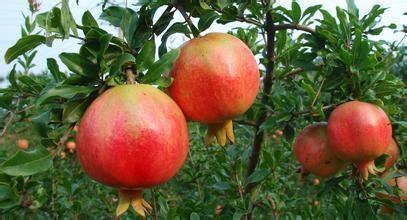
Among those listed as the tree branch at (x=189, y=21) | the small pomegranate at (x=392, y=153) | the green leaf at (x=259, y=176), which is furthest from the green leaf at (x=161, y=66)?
the small pomegranate at (x=392, y=153)

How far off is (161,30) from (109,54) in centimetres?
13

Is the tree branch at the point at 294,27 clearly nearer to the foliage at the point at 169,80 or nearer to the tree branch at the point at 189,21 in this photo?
the foliage at the point at 169,80

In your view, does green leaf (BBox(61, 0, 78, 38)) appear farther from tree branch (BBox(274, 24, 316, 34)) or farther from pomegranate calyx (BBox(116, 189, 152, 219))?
tree branch (BBox(274, 24, 316, 34))

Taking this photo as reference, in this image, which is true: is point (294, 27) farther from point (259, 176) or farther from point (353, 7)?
point (259, 176)

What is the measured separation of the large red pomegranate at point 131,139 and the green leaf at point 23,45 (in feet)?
0.58

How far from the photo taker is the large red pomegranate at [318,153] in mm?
1183

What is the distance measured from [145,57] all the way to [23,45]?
0.21 metres

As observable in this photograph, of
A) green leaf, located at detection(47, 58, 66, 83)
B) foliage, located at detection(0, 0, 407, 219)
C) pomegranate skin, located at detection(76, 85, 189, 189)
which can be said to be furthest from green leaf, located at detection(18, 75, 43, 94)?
pomegranate skin, located at detection(76, 85, 189, 189)

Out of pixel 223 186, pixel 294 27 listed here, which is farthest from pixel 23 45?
pixel 223 186

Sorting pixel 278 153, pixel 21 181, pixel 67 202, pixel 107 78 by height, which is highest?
pixel 107 78

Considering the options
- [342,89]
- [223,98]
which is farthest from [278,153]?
[223,98]

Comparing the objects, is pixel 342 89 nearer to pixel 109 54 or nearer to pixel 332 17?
pixel 332 17

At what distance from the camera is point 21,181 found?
114 cm

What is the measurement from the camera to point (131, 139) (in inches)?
24.4
